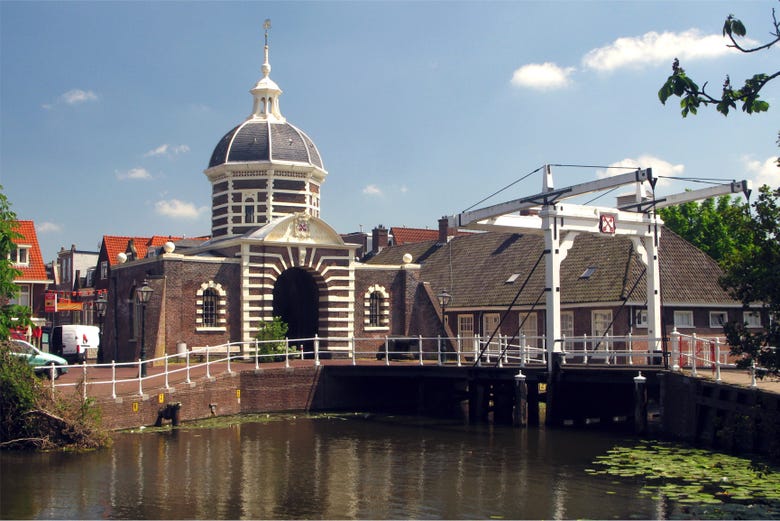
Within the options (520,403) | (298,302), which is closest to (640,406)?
(520,403)

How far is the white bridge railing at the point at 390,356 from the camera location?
21.8m

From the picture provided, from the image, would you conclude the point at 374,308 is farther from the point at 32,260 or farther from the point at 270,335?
the point at 32,260

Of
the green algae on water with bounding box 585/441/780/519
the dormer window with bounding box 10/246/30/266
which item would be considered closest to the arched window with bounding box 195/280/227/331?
the dormer window with bounding box 10/246/30/266

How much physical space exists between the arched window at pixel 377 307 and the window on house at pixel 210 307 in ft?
20.2

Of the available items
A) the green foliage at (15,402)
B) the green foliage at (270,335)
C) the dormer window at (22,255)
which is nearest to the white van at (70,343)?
the dormer window at (22,255)

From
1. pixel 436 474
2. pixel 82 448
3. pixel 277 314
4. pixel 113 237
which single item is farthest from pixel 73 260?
pixel 436 474

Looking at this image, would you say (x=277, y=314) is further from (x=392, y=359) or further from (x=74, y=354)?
(x=74, y=354)

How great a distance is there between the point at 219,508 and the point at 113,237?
167 feet

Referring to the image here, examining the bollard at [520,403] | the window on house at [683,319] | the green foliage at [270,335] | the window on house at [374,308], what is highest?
the window on house at [374,308]

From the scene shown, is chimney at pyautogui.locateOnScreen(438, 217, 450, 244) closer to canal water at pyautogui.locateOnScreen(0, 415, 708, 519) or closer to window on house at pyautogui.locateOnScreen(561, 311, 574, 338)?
window on house at pyautogui.locateOnScreen(561, 311, 574, 338)

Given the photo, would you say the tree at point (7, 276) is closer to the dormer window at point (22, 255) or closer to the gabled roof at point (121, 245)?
the dormer window at point (22, 255)

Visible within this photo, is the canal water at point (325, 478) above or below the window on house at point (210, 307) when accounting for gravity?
below

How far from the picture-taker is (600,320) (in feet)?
104

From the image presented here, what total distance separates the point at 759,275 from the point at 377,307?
83.7 feet
